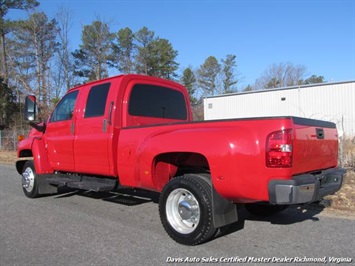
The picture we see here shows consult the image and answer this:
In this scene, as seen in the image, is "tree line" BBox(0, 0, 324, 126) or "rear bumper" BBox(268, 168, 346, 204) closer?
"rear bumper" BBox(268, 168, 346, 204)

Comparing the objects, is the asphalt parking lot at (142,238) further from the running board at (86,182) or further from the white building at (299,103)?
the white building at (299,103)

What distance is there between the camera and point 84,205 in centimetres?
711

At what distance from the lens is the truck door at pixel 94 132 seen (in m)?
5.90

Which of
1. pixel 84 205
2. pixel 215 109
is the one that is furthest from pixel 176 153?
pixel 215 109

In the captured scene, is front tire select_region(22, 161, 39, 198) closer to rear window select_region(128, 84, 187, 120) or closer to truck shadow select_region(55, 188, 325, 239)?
truck shadow select_region(55, 188, 325, 239)

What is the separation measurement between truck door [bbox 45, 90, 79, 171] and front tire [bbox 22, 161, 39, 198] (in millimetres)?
614

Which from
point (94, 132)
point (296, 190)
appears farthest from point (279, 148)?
point (94, 132)

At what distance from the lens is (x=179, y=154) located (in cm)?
502

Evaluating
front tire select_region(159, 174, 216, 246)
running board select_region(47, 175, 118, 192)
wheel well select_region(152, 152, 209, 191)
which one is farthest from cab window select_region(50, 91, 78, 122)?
front tire select_region(159, 174, 216, 246)

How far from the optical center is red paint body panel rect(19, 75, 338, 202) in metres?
3.94

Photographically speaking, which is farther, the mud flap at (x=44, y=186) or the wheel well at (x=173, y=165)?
the mud flap at (x=44, y=186)

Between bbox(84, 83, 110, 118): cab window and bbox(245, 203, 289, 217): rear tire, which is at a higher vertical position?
bbox(84, 83, 110, 118): cab window

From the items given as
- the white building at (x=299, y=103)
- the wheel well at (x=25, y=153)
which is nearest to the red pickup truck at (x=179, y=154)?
the wheel well at (x=25, y=153)

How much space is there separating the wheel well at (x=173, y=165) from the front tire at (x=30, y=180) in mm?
3658
